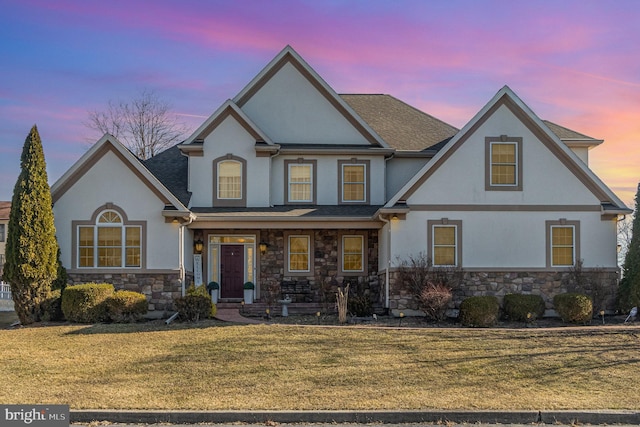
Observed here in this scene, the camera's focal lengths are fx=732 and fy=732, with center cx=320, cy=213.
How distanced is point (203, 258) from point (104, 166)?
14.8ft

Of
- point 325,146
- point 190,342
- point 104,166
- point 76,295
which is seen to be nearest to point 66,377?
point 190,342

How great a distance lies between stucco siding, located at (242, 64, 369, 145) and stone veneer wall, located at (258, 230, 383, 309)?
326 cm

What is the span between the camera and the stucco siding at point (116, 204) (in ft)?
71.2

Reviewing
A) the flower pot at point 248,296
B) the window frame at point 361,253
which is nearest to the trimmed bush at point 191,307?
the flower pot at point 248,296

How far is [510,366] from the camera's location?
13.9m

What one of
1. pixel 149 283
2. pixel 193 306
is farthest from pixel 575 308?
pixel 149 283

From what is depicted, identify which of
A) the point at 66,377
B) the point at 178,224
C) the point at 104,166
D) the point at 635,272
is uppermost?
the point at 104,166

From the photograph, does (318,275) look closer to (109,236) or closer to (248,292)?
(248,292)

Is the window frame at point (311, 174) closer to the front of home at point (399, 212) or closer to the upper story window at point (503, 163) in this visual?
the front of home at point (399, 212)

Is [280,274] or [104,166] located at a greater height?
[104,166]

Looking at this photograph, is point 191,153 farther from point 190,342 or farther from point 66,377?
point 66,377

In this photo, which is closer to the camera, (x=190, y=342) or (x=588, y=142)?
(x=190, y=342)

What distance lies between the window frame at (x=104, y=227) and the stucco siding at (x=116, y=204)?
94mm

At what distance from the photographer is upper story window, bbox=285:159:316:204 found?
24531 millimetres
